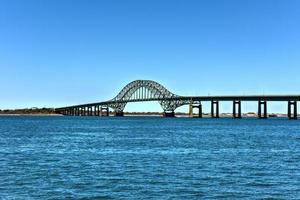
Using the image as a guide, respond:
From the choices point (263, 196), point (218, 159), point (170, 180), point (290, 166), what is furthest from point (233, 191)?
point (218, 159)

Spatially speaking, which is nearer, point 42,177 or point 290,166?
point 42,177

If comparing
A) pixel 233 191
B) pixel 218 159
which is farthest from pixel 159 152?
pixel 233 191

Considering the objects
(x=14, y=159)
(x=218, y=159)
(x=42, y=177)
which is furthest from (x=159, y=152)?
(x=42, y=177)

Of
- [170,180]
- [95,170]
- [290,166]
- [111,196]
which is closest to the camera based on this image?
[111,196]

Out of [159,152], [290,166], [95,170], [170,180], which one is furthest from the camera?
[159,152]

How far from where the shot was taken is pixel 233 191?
25641 mm

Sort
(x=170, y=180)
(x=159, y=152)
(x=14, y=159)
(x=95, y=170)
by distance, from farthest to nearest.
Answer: (x=159, y=152), (x=14, y=159), (x=95, y=170), (x=170, y=180)

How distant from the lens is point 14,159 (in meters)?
38.6

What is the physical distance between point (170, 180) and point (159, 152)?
16987 mm

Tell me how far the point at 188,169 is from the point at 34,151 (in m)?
16.1

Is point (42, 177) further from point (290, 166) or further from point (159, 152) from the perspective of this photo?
point (159, 152)

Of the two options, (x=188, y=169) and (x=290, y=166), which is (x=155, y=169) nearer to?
(x=188, y=169)

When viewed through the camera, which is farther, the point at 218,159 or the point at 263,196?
the point at 218,159

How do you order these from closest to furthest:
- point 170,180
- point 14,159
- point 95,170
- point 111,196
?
point 111,196 < point 170,180 < point 95,170 < point 14,159
